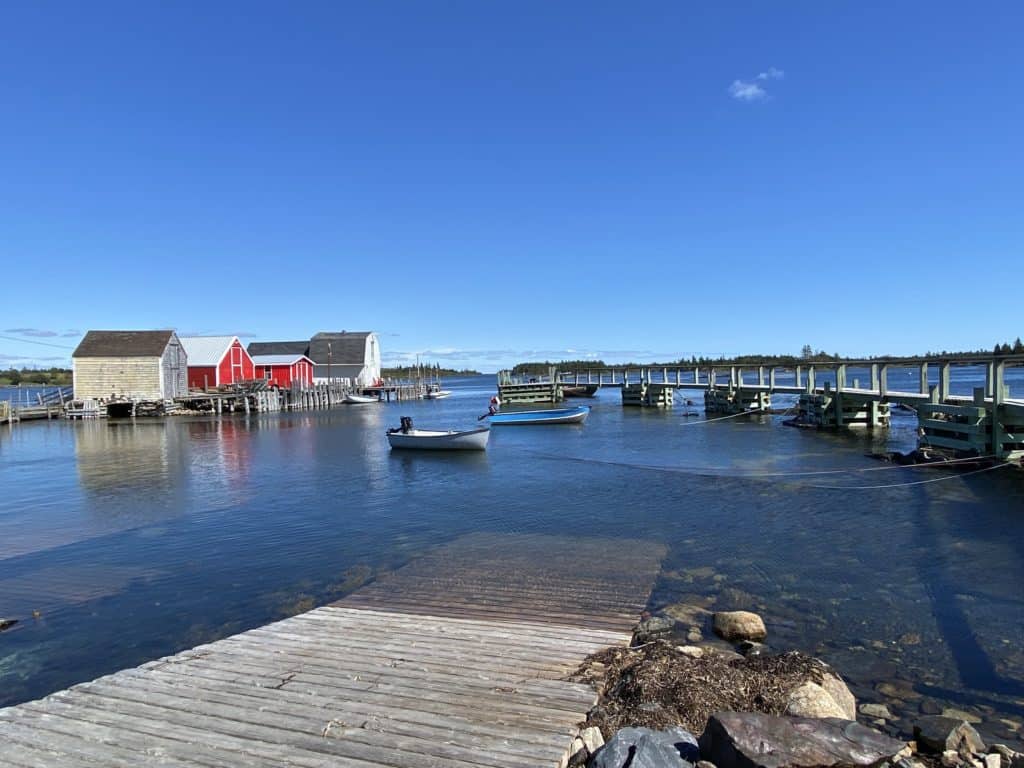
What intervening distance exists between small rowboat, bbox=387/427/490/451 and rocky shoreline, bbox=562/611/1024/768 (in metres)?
20.7

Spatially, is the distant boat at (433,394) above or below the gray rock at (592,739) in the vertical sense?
below

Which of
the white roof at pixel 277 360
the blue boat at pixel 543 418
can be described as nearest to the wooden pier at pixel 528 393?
the white roof at pixel 277 360

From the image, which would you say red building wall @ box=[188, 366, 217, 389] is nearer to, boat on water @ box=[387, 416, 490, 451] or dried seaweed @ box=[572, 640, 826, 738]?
boat on water @ box=[387, 416, 490, 451]

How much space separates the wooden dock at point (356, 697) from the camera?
4508 mm

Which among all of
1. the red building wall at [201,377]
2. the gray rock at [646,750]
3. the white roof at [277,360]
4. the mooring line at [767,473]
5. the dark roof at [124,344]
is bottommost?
the mooring line at [767,473]

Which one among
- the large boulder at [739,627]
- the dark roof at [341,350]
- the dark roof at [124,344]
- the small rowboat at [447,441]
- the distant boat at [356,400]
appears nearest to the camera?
the large boulder at [739,627]

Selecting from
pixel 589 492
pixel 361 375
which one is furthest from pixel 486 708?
pixel 361 375

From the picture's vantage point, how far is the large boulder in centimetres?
783

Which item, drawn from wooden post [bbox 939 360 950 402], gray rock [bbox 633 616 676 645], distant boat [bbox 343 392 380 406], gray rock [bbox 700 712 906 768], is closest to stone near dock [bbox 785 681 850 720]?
gray rock [bbox 700 712 906 768]

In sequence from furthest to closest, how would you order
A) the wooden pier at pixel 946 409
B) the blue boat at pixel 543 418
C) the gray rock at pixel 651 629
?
1. the blue boat at pixel 543 418
2. the wooden pier at pixel 946 409
3. the gray rock at pixel 651 629

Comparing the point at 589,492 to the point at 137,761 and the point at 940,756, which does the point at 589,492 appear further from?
the point at 137,761

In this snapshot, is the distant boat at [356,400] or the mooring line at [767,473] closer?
the mooring line at [767,473]

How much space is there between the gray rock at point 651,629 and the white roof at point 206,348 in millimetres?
62224

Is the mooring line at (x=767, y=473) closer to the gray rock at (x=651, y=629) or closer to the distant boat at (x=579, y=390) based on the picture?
the gray rock at (x=651, y=629)
